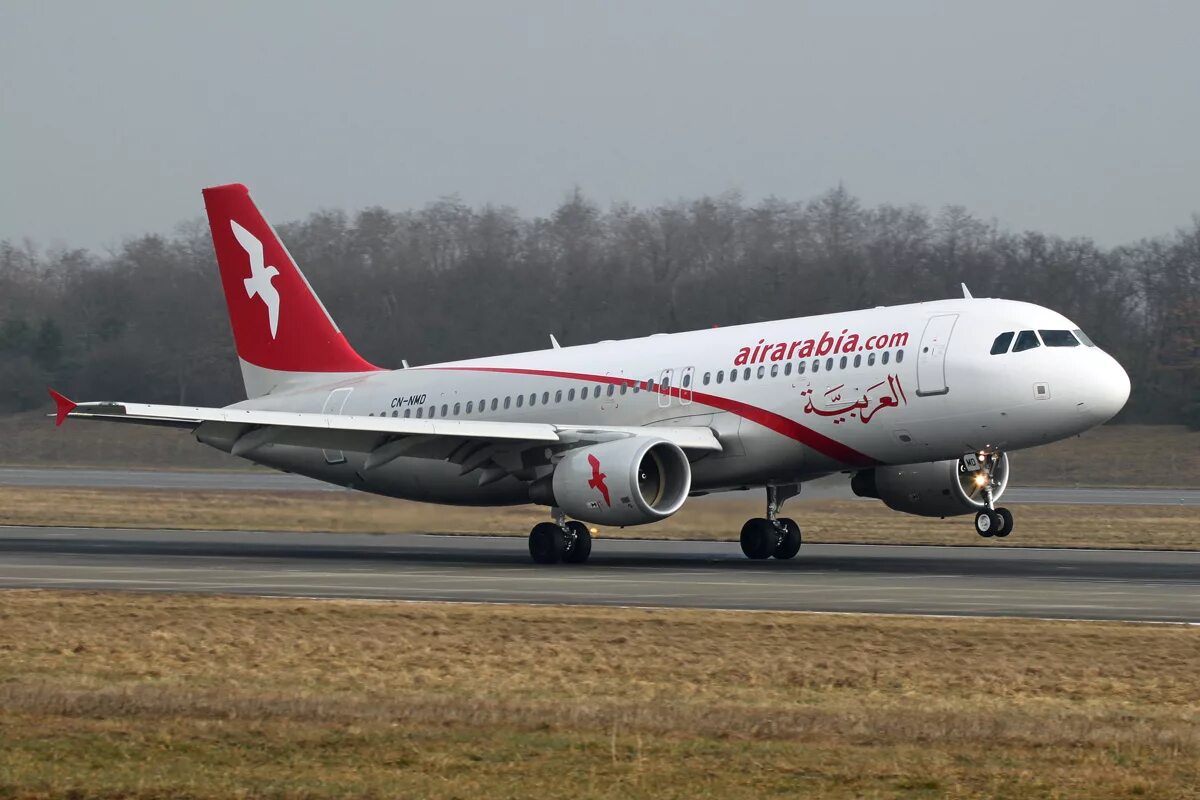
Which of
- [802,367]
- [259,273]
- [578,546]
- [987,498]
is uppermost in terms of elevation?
[259,273]

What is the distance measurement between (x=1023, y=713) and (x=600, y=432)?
16.9 meters

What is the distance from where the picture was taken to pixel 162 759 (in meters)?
11.7

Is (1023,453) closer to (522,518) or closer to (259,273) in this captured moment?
(522,518)

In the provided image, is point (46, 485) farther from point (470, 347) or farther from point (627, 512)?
point (627, 512)

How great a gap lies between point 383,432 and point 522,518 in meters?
13.6

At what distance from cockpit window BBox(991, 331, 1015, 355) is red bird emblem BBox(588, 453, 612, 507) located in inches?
261

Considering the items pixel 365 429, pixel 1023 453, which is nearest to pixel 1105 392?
pixel 365 429

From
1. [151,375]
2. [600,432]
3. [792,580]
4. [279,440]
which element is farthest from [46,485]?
[792,580]

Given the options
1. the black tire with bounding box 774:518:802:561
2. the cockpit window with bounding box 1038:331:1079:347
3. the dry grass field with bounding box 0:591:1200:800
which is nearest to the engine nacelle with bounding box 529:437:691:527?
the black tire with bounding box 774:518:802:561

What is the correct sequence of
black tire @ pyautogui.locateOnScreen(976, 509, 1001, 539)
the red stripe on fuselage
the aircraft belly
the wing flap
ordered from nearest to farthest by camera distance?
black tire @ pyautogui.locateOnScreen(976, 509, 1001, 539) → the red stripe on fuselage → the wing flap → the aircraft belly

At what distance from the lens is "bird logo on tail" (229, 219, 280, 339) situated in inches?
1485

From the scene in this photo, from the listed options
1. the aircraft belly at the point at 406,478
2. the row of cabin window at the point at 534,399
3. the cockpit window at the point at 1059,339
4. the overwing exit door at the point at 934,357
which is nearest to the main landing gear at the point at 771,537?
the row of cabin window at the point at 534,399

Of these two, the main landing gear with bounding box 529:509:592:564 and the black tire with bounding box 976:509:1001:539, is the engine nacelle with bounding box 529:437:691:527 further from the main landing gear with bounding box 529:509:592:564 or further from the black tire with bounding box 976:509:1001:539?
the black tire with bounding box 976:509:1001:539

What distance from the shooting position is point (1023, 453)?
66.7 m
